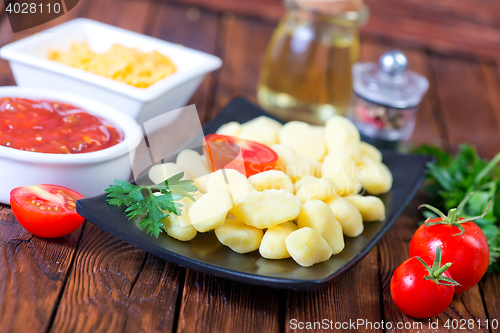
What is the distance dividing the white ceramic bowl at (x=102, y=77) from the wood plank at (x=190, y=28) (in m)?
0.47

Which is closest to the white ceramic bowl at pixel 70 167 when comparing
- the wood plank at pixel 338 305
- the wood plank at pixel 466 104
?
the wood plank at pixel 338 305

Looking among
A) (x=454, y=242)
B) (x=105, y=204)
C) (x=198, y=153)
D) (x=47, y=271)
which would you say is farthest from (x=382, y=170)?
(x=47, y=271)

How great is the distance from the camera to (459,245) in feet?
4.16

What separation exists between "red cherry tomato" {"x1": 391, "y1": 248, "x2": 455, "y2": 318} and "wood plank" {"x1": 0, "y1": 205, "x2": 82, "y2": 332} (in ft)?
2.69

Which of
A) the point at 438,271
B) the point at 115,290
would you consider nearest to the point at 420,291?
the point at 438,271

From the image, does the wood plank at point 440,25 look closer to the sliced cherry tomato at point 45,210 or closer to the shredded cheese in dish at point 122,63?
the shredded cheese in dish at point 122,63

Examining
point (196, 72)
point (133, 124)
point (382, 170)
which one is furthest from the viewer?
point (196, 72)

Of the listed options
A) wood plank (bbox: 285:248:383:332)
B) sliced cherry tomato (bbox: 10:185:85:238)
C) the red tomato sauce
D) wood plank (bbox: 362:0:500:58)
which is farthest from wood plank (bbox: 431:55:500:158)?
sliced cherry tomato (bbox: 10:185:85:238)

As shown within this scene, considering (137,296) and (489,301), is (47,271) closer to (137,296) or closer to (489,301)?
(137,296)

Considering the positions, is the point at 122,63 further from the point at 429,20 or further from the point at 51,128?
the point at 429,20

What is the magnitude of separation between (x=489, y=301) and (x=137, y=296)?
98cm

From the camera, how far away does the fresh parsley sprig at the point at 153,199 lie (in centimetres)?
122

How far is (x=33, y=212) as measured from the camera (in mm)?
1215

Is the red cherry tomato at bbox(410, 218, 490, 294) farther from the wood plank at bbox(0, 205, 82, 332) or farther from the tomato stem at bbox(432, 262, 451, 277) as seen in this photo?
the wood plank at bbox(0, 205, 82, 332)
